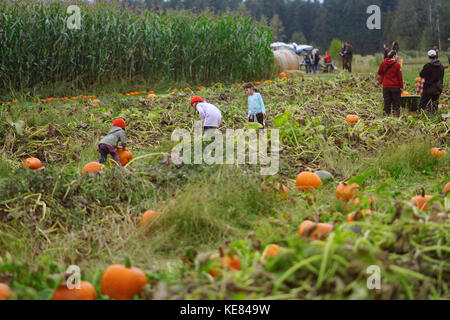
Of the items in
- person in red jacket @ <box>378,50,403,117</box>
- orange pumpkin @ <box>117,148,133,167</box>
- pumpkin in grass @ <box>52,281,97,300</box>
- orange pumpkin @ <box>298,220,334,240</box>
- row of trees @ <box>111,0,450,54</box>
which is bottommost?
pumpkin in grass @ <box>52,281,97,300</box>

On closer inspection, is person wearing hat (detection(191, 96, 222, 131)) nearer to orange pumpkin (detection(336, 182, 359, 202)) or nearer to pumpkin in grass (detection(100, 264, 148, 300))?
orange pumpkin (detection(336, 182, 359, 202))

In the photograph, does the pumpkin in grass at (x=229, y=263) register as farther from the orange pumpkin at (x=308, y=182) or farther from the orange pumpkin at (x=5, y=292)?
the orange pumpkin at (x=308, y=182)

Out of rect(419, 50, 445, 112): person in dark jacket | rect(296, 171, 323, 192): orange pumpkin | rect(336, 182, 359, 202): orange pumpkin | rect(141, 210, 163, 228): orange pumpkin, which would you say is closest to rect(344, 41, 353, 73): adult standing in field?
rect(419, 50, 445, 112): person in dark jacket

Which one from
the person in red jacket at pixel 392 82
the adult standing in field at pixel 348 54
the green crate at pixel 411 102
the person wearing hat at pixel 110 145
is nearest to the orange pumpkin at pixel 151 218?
the person wearing hat at pixel 110 145

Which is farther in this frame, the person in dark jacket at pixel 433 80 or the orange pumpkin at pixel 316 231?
the person in dark jacket at pixel 433 80

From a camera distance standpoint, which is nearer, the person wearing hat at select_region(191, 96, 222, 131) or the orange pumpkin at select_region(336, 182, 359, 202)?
the orange pumpkin at select_region(336, 182, 359, 202)

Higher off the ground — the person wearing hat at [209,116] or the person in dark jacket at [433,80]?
the person in dark jacket at [433,80]

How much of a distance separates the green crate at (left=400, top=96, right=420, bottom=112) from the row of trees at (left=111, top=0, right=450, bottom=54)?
143ft

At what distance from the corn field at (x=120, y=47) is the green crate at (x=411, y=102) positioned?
23.1 feet

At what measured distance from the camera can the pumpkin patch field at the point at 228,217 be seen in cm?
218

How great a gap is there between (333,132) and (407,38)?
60.0 metres

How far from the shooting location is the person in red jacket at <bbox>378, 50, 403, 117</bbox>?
8.66 meters

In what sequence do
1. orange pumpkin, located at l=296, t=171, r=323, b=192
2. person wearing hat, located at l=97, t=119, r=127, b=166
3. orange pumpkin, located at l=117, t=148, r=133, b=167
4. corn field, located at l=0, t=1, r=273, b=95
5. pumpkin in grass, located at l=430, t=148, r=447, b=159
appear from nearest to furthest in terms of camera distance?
orange pumpkin, located at l=296, t=171, r=323, b=192 → pumpkin in grass, located at l=430, t=148, r=447, b=159 → person wearing hat, located at l=97, t=119, r=127, b=166 → orange pumpkin, located at l=117, t=148, r=133, b=167 → corn field, located at l=0, t=1, r=273, b=95

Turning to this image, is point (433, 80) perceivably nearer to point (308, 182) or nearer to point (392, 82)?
point (392, 82)
